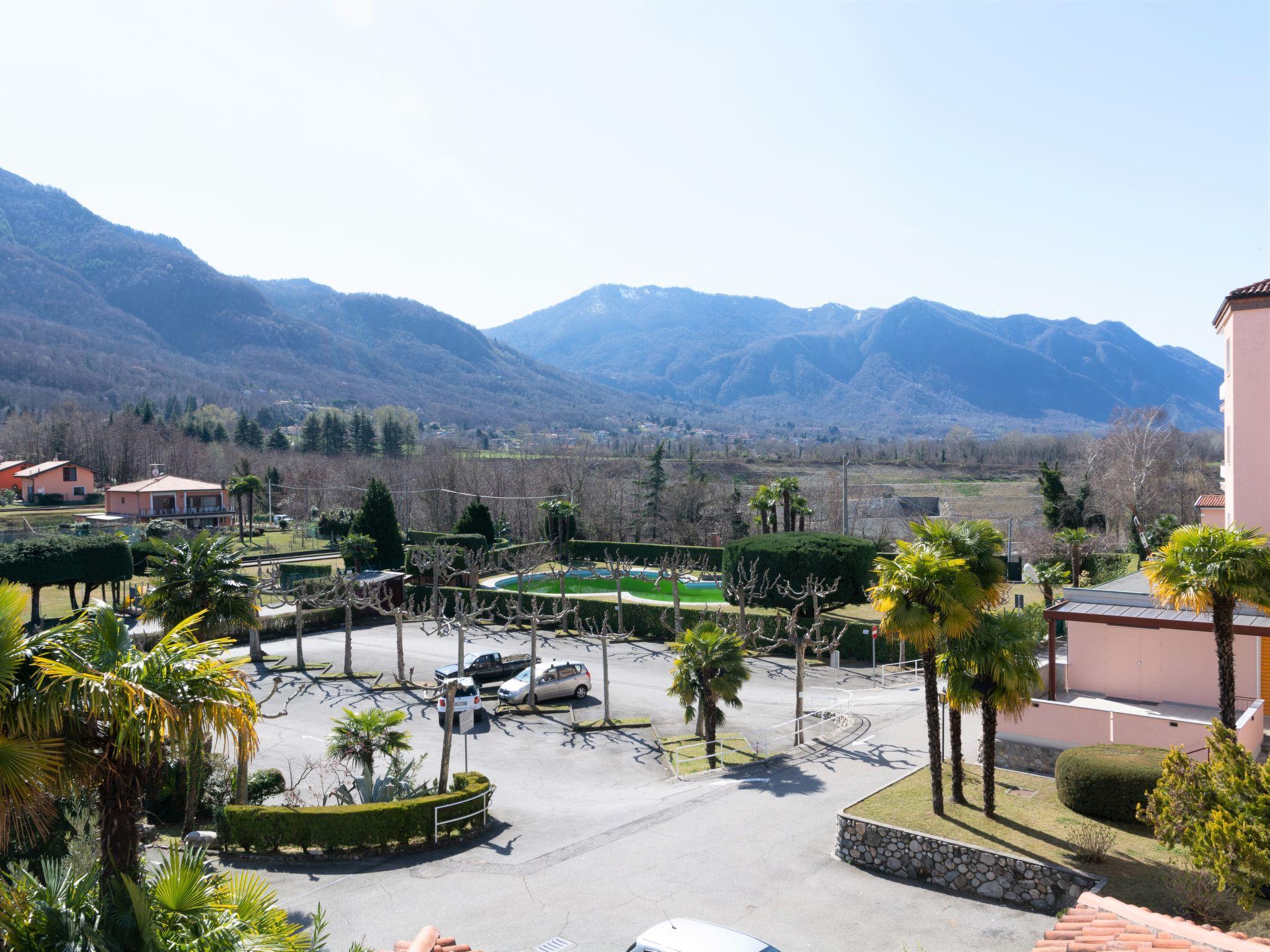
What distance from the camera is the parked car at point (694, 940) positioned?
957cm

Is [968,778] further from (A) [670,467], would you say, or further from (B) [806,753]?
(A) [670,467]

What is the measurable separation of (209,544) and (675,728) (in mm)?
13252

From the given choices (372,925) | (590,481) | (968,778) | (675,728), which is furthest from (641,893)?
(590,481)

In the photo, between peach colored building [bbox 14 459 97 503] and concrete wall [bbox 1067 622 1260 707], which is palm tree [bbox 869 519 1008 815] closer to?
concrete wall [bbox 1067 622 1260 707]

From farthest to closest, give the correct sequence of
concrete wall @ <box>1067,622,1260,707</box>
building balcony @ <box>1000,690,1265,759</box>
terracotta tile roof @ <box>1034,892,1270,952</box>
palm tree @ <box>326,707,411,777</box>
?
concrete wall @ <box>1067,622,1260,707</box> < palm tree @ <box>326,707,411,777</box> < building balcony @ <box>1000,690,1265,759</box> < terracotta tile roof @ <box>1034,892,1270,952</box>

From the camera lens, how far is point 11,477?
78188 millimetres

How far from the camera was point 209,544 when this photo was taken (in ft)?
65.2

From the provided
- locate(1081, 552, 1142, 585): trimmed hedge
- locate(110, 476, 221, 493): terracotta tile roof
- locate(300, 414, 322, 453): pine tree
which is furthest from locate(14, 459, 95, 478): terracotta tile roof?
locate(1081, 552, 1142, 585): trimmed hedge

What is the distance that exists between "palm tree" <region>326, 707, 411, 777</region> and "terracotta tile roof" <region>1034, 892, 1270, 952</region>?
12.3 metres

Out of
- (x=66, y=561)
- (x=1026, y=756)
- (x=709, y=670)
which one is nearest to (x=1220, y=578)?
(x=1026, y=756)

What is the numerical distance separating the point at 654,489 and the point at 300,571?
2943 cm

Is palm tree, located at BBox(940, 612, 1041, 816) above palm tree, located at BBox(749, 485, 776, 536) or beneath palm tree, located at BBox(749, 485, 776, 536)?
beneath

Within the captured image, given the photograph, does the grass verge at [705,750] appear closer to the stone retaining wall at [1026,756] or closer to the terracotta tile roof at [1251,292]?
the stone retaining wall at [1026,756]

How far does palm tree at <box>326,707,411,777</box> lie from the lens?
18.0 metres
